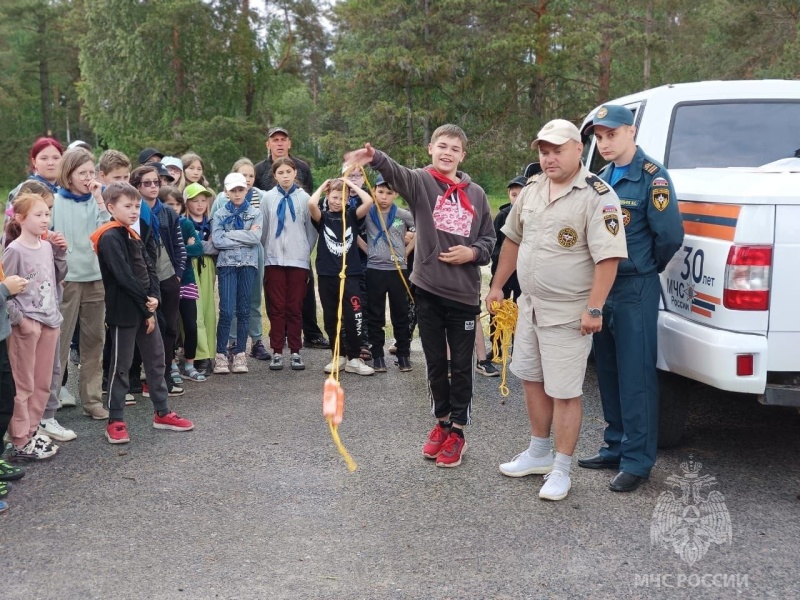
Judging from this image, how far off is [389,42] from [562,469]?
84.9ft

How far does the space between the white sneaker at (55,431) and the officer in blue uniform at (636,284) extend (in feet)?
11.5

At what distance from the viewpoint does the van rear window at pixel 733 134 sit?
5.37m

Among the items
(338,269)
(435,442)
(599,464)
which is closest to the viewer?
(599,464)

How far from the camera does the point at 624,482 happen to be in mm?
4316

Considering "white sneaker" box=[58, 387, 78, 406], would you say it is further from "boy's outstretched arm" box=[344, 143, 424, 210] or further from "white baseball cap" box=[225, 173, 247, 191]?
"boy's outstretched arm" box=[344, 143, 424, 210]

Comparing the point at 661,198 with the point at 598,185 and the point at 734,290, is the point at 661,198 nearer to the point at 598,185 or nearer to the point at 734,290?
the point at 598,185

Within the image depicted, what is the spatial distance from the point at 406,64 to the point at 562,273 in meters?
24.1

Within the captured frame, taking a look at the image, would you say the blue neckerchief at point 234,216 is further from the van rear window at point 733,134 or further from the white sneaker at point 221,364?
the van rear window at point 733,134

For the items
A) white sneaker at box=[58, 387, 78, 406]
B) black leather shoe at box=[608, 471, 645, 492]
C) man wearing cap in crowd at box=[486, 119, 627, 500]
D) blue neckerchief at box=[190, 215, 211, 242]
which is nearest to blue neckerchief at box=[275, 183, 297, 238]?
blue neckerchief at box=[190, 215, 211, 242]

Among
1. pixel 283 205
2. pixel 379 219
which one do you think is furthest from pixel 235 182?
pixel 379 219

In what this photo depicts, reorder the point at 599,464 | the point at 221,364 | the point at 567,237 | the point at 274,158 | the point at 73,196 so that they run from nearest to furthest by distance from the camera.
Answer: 1. the point at 567,237
2. the point at 599,464
3. the point at 73,196
4. the point at 221,364
5. the point at 274,158

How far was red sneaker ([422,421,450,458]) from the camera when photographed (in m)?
4.88

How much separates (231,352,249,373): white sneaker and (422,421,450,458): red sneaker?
9.08ft

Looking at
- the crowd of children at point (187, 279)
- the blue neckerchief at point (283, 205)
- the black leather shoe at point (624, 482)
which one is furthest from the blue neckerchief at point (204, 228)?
the black leather shoe at point (624, 482)
